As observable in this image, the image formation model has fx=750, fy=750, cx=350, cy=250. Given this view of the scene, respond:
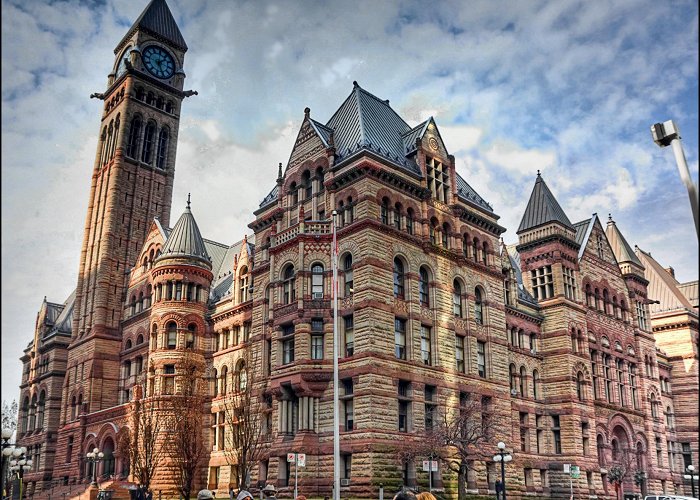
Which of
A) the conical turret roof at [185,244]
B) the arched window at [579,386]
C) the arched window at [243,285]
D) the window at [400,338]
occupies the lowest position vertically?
the arched window at [579,386]

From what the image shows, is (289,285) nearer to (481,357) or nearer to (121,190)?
(481,357)

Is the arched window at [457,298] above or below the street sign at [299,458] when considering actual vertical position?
above

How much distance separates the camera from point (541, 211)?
202 feet

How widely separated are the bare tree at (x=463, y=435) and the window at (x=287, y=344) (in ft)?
30.5

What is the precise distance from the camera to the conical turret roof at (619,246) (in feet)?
229

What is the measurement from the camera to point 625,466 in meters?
58.6

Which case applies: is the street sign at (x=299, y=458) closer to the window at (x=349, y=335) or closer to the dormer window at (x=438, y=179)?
the window at (x=349, y=335)

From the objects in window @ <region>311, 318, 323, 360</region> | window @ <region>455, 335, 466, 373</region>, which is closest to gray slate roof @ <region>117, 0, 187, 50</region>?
window @ <region>311, 318, 323, 360</region>

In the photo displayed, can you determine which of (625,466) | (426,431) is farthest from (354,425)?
Answer: (625,466)

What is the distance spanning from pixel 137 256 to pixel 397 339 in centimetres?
3737

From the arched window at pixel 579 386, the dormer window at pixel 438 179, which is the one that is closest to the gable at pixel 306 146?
the dormer window at pixel 438 179

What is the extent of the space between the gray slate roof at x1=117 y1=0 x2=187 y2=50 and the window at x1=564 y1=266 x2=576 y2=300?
49343 millimetres

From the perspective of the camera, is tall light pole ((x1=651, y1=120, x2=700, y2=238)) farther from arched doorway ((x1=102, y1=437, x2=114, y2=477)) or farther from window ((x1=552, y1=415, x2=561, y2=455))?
arched doorway ((x1=102, y1=437, x2=114, y2=477))

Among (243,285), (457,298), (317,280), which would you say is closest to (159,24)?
(243,285)
